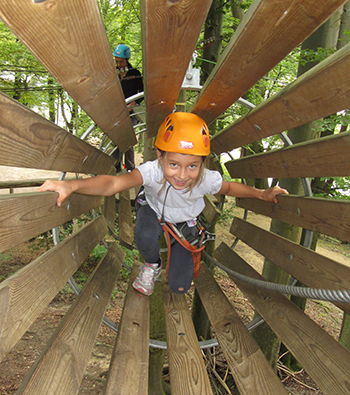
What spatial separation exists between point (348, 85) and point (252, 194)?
1525 millimetres

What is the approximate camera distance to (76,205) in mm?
2516

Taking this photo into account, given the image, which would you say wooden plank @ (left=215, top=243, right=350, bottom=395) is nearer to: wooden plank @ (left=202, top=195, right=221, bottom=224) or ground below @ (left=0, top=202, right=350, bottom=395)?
wooden plank @ (left=202, top=195, right=221, bottom=224)

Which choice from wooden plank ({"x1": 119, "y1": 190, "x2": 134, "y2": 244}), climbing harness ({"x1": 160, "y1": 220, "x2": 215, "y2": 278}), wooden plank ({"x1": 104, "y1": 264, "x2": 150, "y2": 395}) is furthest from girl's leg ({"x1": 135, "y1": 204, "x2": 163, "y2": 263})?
wooden plank ({"x1": 119, "y1": 190, "x2": 134, "y2": 244})

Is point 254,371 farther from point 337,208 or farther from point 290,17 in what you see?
point 290,17

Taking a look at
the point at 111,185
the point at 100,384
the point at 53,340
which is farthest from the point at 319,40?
the point at 100,384

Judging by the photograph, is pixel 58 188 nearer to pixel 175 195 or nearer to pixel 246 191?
pixel 175 195

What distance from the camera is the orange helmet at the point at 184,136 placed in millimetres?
2670

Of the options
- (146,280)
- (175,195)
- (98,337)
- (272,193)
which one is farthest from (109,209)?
(98,337)

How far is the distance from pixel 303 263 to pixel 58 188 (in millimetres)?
1846

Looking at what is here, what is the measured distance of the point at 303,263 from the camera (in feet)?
8.48

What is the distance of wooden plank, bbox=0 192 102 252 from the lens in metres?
1.41

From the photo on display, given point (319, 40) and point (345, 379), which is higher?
point (319, 40)

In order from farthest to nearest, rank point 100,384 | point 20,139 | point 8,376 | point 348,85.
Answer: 1. point 100,384
2. point 8,376
3. point 348,85
4. point 20,139

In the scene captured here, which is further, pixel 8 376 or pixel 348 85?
pixel 8 376
